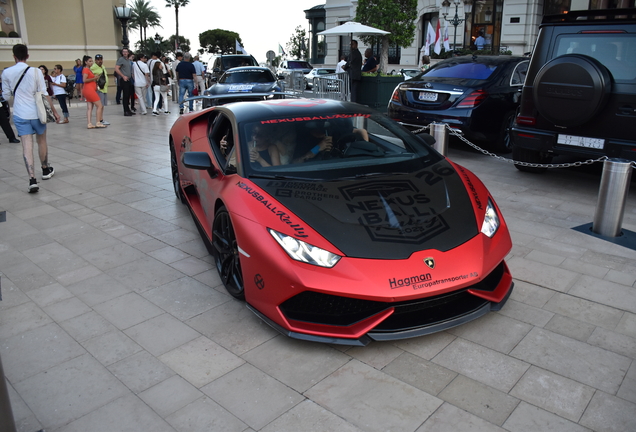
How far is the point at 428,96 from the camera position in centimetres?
921

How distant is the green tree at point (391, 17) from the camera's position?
2600cm

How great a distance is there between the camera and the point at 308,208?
3551 mm

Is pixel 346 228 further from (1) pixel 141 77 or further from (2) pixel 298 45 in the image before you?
(2) pixel 298 45

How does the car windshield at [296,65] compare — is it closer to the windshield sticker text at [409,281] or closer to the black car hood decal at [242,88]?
the black car hood decal at [242,88]

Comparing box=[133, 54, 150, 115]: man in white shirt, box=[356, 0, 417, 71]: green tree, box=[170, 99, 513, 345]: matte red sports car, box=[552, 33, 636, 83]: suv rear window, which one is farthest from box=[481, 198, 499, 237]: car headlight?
box=[356, 0, 417, 71]: green tree

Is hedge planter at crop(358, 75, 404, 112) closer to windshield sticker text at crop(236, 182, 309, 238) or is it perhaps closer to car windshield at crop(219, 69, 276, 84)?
car windshield at crop(219, 69, 276, 84)

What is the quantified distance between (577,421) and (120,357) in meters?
2.62

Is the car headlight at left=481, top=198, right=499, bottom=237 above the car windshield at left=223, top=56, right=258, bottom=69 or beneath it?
beneath

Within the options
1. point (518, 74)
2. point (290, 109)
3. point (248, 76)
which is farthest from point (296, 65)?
point (290, 109)

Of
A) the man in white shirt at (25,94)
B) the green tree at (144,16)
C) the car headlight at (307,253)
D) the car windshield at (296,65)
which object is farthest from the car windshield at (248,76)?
the green tree at (144,16)

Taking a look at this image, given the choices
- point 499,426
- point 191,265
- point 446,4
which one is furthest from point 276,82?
point 446,4

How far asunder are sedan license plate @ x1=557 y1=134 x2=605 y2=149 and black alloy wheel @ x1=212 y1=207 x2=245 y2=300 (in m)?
4.70

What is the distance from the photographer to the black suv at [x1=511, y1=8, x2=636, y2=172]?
6.11 meters

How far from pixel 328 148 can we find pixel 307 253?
1.32 m
